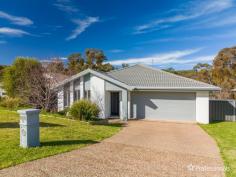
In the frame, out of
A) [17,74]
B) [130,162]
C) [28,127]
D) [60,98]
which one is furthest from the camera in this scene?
[17,74]

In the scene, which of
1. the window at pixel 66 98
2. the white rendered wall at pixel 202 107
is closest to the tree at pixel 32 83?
the window at pixel 66 98

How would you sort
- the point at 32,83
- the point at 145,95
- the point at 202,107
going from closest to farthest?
the point at 202,107 → the point at 145,95 → the point at 32,83

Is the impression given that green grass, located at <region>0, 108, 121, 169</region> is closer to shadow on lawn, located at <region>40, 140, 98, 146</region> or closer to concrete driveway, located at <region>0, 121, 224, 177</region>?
shadow on lawn, located at <region>40, 140, 98, 146</region>

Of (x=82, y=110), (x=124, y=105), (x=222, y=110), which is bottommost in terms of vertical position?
(x=222, y=110)

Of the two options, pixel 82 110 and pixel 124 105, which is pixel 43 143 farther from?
pixel 124 105

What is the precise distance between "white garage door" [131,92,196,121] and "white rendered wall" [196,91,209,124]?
1.21ft

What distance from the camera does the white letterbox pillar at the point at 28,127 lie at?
290 inches

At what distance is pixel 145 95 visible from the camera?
1859 centimetres

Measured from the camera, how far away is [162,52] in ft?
110

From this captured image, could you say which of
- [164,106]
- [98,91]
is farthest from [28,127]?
[164,106]

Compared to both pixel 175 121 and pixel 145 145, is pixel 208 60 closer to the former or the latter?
pixel 175 121

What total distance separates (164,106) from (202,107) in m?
3.17

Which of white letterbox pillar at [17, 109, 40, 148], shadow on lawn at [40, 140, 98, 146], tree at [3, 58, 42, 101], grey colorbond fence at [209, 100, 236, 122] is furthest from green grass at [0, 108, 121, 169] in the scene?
tree at [3, 58, 42, 101]

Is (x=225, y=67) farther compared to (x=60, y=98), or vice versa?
(x=225, y=67)
